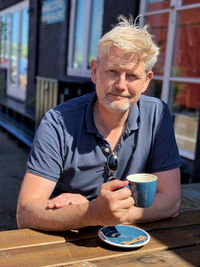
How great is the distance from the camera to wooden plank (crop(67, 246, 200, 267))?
1150 mm

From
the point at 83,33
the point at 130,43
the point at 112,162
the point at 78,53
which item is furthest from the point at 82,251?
the point at 78,53

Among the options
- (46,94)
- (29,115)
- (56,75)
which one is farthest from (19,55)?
(46,94)

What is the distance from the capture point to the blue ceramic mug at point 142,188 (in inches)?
48.5

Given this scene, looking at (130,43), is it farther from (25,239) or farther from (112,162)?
(25,239)

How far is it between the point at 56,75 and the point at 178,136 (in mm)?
3833

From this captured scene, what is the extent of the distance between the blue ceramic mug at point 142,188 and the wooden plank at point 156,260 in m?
0.18

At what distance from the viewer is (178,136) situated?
190 inches

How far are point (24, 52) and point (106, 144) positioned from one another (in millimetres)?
9348

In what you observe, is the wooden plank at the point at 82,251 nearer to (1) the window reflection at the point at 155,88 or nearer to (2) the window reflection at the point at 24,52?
(1) the window reflection at the point at 155,88

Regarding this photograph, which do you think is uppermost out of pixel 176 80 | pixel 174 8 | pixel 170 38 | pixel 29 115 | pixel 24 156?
pixel 174 8

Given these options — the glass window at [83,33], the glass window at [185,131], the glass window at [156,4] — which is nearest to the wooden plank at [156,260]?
the glass window at [185,131]

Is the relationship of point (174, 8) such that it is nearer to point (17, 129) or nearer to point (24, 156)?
point (24, 156)

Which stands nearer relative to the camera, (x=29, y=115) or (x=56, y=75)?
(x=29, y=115)

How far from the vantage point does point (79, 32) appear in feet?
22.8
